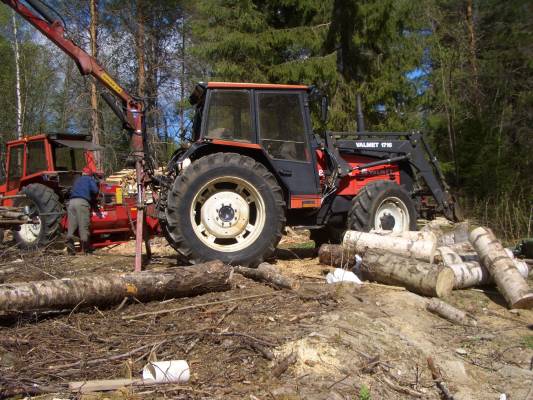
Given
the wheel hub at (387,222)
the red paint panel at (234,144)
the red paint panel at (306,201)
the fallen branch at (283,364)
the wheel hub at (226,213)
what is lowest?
the fallen branch at (283,364)

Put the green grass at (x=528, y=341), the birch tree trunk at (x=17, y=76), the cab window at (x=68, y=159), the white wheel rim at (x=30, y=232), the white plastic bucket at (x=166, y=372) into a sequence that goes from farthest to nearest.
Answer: the birch tree trunk at (x=17, y=76), the cab window at (x=68, y=159), the white wheel rim at (x=30, y=232), the green grass at (x=528, y=341), the white plastic bucket at (x=166, y=372)

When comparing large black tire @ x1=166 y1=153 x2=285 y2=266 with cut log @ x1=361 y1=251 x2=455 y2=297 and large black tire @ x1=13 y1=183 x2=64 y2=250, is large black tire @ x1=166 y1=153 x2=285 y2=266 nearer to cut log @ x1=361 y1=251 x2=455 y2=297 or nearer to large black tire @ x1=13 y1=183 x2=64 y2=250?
cut log @ x1=361 y1=251 x2=455 y2=297

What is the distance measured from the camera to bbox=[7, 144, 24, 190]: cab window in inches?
492

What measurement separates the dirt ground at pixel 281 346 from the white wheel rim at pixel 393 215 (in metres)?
2.24

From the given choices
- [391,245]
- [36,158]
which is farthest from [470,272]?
[36,158]

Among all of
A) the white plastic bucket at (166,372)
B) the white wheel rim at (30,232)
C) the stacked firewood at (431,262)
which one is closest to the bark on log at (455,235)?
the stacked firewood at (431,262)

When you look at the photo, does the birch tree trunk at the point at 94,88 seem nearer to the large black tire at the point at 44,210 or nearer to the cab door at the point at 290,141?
the large black tire at the point at 44,210

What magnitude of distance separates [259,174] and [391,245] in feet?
6.46

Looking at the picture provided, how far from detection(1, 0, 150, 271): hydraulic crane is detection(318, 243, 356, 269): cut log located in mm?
2497

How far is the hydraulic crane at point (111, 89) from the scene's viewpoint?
7480mm

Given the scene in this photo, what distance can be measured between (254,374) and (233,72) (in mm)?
12422

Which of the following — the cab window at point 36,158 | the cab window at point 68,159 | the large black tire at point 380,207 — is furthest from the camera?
the cab window at point 68,159

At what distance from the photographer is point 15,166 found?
41.3 ft

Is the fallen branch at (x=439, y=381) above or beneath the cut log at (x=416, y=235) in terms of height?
beneath
